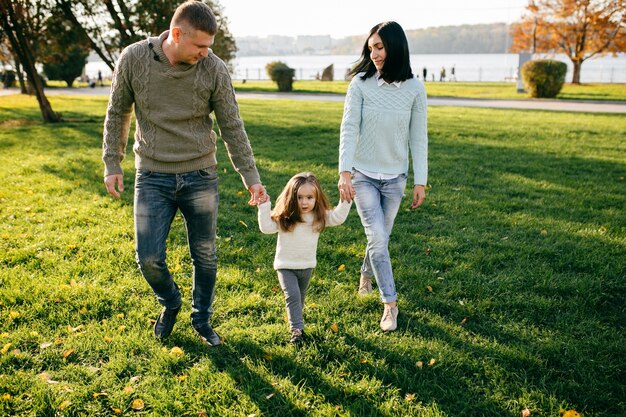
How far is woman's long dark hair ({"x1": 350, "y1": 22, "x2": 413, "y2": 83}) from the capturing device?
11.9 feet

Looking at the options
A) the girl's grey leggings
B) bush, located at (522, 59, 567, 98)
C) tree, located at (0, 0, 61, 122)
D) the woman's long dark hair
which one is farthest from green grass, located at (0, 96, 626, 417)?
bush, located at (522, 59, 567, 98)

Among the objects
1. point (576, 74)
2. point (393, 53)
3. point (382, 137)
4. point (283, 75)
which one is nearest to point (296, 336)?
point (382, 137)

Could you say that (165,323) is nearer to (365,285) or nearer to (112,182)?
(112,182)

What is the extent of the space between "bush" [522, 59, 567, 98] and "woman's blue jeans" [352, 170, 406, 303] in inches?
Result: 908

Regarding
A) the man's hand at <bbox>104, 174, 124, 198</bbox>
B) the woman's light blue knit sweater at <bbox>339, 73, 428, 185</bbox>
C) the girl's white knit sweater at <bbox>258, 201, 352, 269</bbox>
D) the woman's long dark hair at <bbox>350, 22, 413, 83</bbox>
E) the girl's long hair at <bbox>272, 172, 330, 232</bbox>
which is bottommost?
the girl's white knit sweater at <bbox>258, 201, 352, 269</bbox>

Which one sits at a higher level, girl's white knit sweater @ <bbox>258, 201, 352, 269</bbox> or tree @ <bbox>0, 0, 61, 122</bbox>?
tree @ <bbox>0, 0, 61, 122</bbox>

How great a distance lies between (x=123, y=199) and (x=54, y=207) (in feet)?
2.96

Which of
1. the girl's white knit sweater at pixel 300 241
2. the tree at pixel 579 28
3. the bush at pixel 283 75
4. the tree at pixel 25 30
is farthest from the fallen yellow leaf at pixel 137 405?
the tree at pixel 579 28

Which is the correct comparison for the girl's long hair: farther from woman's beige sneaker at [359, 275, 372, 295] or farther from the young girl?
woman's beige sneaker at [359, 275, 372, 295]

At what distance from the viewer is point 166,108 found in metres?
3.19

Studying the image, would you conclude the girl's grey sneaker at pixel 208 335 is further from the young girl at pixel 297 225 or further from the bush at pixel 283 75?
the bush at pixel 283 75

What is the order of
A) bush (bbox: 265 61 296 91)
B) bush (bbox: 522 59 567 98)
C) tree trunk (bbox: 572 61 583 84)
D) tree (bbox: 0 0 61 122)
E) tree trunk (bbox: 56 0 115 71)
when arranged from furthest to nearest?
tree trunk (bbox: 572 61 583 84), bush (bbox: 265 61 296 91), bush (bbox: 522 59 567 98), tree trunk (bbox: 56 0 115 71), tree (bbox: 0 0 61 122)

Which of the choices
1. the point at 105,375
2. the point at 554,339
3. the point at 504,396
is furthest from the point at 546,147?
the point at 105,375

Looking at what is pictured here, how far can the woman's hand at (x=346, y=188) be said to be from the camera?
369cm
